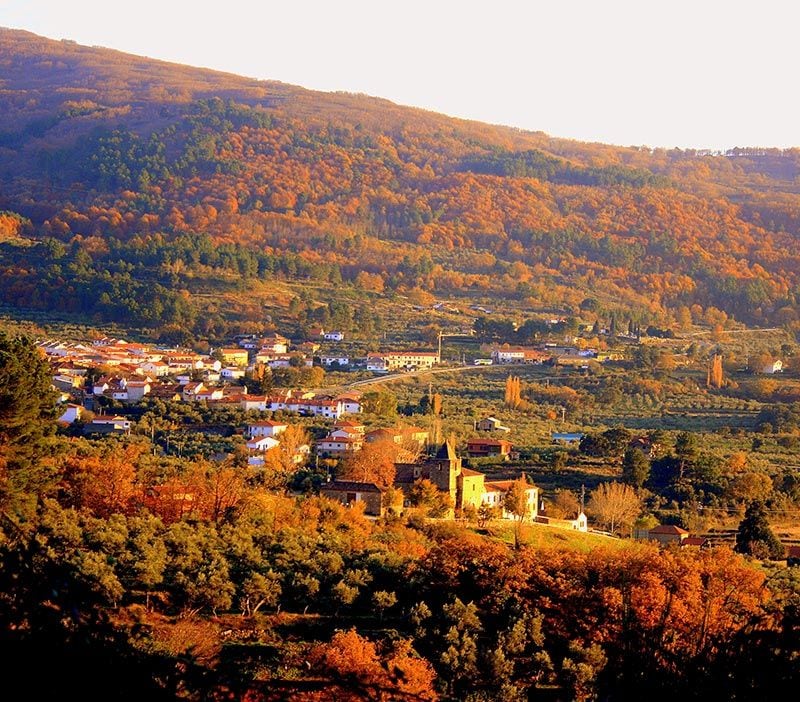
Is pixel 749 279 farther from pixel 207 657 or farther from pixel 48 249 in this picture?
pixel 207 657

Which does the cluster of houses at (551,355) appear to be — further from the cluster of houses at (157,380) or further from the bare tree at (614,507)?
the bare tree at (614,507)

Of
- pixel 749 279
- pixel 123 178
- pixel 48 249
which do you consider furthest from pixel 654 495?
pixel 123 178

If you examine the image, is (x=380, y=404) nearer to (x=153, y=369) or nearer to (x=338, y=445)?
(x=338, y=445)

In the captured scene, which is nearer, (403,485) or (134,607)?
(134,607)

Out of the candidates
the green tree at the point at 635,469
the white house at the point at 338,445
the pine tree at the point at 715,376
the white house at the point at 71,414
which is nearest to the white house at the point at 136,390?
the white house at the point at 71,414

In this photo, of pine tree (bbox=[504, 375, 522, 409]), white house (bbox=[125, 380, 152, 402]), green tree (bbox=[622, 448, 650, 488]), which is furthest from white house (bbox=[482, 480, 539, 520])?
pine tree (bbox=[504, 375, 522, 409])
